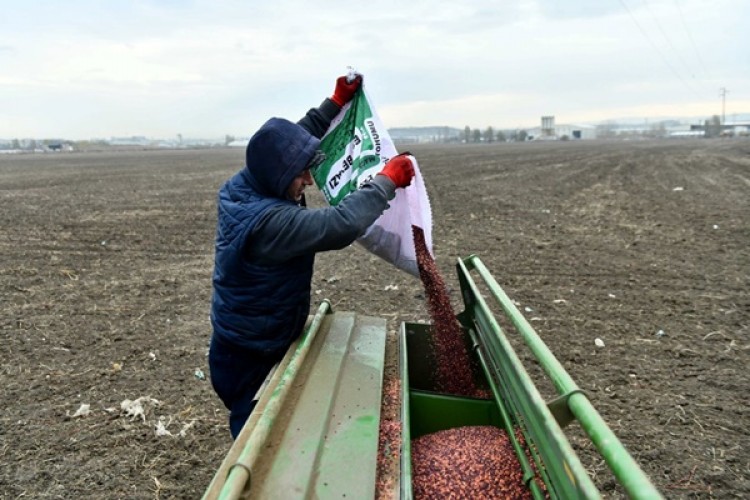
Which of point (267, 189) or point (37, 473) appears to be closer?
point (267, 189)

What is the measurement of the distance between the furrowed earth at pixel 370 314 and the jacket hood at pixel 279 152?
40.3 inches

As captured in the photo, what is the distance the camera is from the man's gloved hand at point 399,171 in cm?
262

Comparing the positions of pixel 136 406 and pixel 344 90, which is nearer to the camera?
pixel 344 90

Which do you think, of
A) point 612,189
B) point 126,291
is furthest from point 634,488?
point 612,189

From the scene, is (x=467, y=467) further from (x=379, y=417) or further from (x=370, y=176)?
(x=370, y=176)

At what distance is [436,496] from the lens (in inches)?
90.3

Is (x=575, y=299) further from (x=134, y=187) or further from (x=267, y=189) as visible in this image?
(x=134, y=187)

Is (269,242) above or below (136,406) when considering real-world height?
above

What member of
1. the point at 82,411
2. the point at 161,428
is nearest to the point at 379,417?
the point at 161,428

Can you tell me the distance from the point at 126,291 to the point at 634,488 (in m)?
6.77

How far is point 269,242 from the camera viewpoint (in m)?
2.42

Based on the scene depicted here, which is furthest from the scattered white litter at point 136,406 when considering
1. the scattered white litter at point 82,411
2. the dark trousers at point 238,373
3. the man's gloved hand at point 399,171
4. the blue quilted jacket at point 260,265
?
the man's gloved hand at point 399,171

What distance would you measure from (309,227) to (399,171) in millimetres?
533

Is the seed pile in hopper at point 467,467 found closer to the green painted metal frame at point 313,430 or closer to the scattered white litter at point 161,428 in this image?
the green painted metal frame at point 313,430
